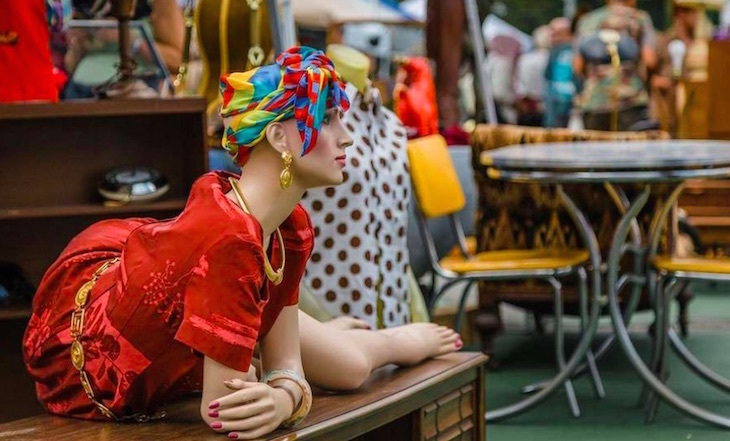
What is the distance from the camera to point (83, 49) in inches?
197

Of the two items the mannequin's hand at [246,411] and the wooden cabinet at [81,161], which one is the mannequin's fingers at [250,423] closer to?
the mannequin's hand at [246,411]

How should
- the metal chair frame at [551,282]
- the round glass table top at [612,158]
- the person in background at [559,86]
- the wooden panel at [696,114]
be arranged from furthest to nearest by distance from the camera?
the person in background at [559,86]
the wooden panel at [696,114]
the metal chair frame at [551,282]
the round glass table top at [612,158]

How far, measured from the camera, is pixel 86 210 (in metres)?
4.26

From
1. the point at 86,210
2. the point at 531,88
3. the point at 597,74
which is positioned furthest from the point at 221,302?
the point at 531,88

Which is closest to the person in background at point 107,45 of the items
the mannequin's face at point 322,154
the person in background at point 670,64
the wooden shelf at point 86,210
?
the wooden shelf at point 86,210

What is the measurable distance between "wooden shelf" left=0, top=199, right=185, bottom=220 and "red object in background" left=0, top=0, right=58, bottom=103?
0.38 meters

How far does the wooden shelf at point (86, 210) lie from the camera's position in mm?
4133

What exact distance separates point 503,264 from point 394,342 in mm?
1894

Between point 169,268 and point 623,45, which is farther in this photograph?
point 623,45

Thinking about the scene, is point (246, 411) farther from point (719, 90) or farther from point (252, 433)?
point (719, 90)

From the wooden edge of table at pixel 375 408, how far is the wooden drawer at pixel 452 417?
0.06 meters

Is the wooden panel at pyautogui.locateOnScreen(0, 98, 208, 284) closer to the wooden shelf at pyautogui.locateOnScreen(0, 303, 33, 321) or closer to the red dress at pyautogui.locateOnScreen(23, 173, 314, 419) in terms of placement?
the wooden shelf at pyautogui.locateOnScreen(0, 303, 33, 321)

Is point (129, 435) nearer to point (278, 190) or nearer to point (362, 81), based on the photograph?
point (278, 190)

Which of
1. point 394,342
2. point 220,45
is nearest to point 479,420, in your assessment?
point 394,342
